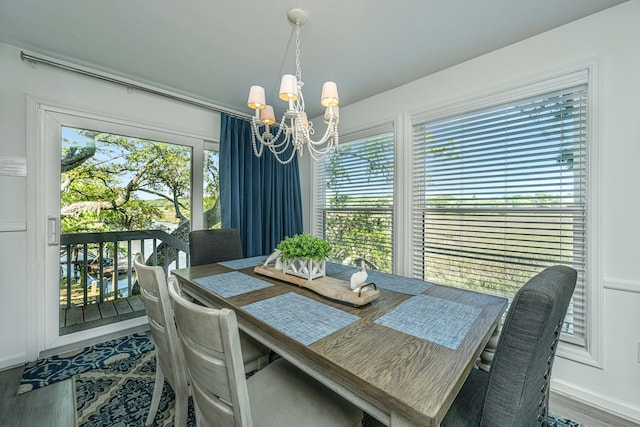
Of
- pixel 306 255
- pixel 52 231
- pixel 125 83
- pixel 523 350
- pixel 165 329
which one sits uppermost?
pixel 125 83

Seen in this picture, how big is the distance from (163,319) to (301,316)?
594 millimetres

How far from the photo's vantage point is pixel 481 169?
2.08 m

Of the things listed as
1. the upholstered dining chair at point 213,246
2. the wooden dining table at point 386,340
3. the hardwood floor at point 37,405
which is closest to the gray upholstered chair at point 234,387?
the wooden dining table at point 386,340

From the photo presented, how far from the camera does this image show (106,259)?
265cm

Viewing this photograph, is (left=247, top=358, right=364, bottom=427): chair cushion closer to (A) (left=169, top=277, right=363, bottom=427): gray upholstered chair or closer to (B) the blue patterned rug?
(A) (left=169, top=277, right=363, bottom=427): gray upholstered chair

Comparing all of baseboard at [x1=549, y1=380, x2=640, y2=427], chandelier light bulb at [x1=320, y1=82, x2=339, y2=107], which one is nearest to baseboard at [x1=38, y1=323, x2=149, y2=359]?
chandelier light bulb at [x1=320, y1=82, x2=339, y2=107]

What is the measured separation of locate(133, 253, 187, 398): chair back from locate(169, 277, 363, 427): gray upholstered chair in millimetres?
187

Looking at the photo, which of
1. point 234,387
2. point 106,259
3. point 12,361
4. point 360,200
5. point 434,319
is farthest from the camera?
point 360,200

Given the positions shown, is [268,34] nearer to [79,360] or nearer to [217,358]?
[217,358]

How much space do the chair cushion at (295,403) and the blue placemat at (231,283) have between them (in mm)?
462

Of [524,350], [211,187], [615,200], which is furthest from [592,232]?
[211,187]

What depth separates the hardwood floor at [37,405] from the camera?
4.83ft

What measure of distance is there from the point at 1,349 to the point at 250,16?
2975 millimetres

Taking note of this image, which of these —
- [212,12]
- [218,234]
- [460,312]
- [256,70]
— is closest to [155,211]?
[218,234]
